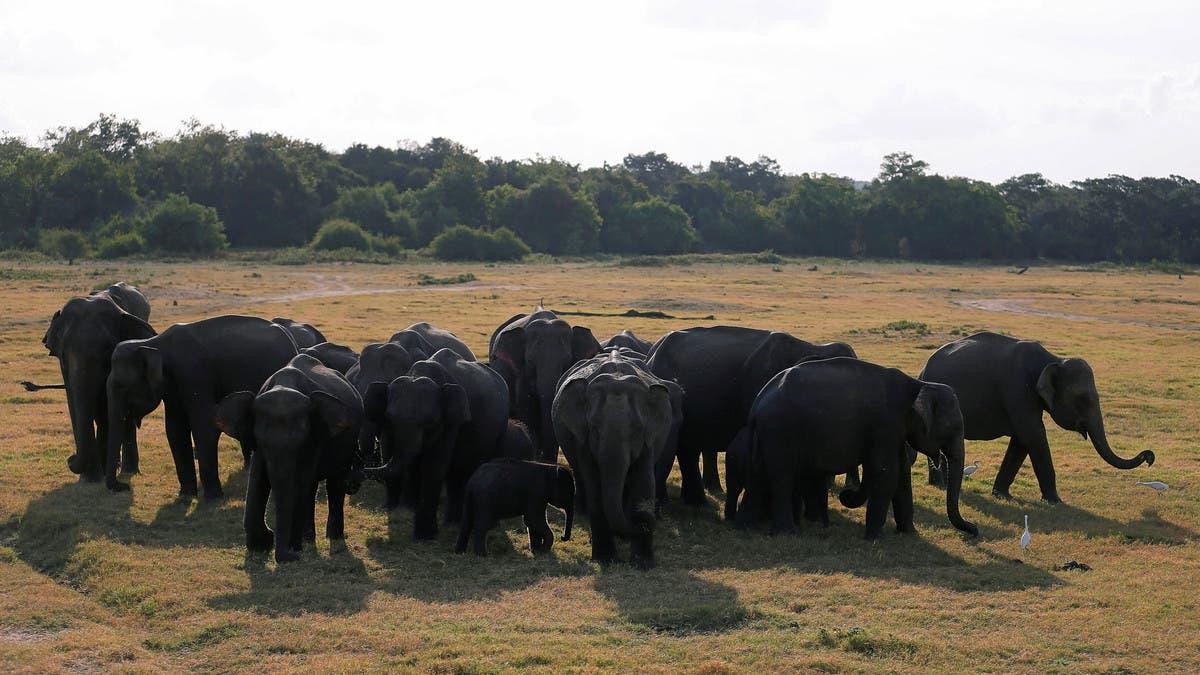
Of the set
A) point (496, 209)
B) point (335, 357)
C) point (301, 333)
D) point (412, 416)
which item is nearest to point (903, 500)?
point (412, 416)

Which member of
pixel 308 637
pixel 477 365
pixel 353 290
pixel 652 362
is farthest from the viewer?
pixel 353 290

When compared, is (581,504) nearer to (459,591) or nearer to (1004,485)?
(459,591)

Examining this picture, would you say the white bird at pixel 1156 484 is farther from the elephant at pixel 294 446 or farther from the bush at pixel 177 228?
the bush at pixel 177 228

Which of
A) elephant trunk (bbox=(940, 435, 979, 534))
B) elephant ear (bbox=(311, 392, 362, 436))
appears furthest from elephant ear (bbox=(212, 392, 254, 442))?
elephant trunk (bbox=(940, 435, 979, 534))

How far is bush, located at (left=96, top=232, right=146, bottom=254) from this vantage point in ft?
203

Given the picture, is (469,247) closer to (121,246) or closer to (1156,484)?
(121,246)

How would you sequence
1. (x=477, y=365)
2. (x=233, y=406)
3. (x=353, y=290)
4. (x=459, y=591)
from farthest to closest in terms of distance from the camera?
1. (x=353, y=290)
2. (x=477, y=365)
3. (x=233, y=406)
4. (x=459, y=591)

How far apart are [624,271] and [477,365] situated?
168 ft

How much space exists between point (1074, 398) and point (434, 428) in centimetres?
687

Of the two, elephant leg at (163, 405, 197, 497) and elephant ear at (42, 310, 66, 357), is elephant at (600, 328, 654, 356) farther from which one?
elephant ear at (42, 310, 66, 357)

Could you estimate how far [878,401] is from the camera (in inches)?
447

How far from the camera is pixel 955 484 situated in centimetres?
1127

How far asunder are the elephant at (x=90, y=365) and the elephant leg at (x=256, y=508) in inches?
127

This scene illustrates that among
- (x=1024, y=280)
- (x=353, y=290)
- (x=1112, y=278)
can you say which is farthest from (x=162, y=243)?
(x=1112, y=278)
